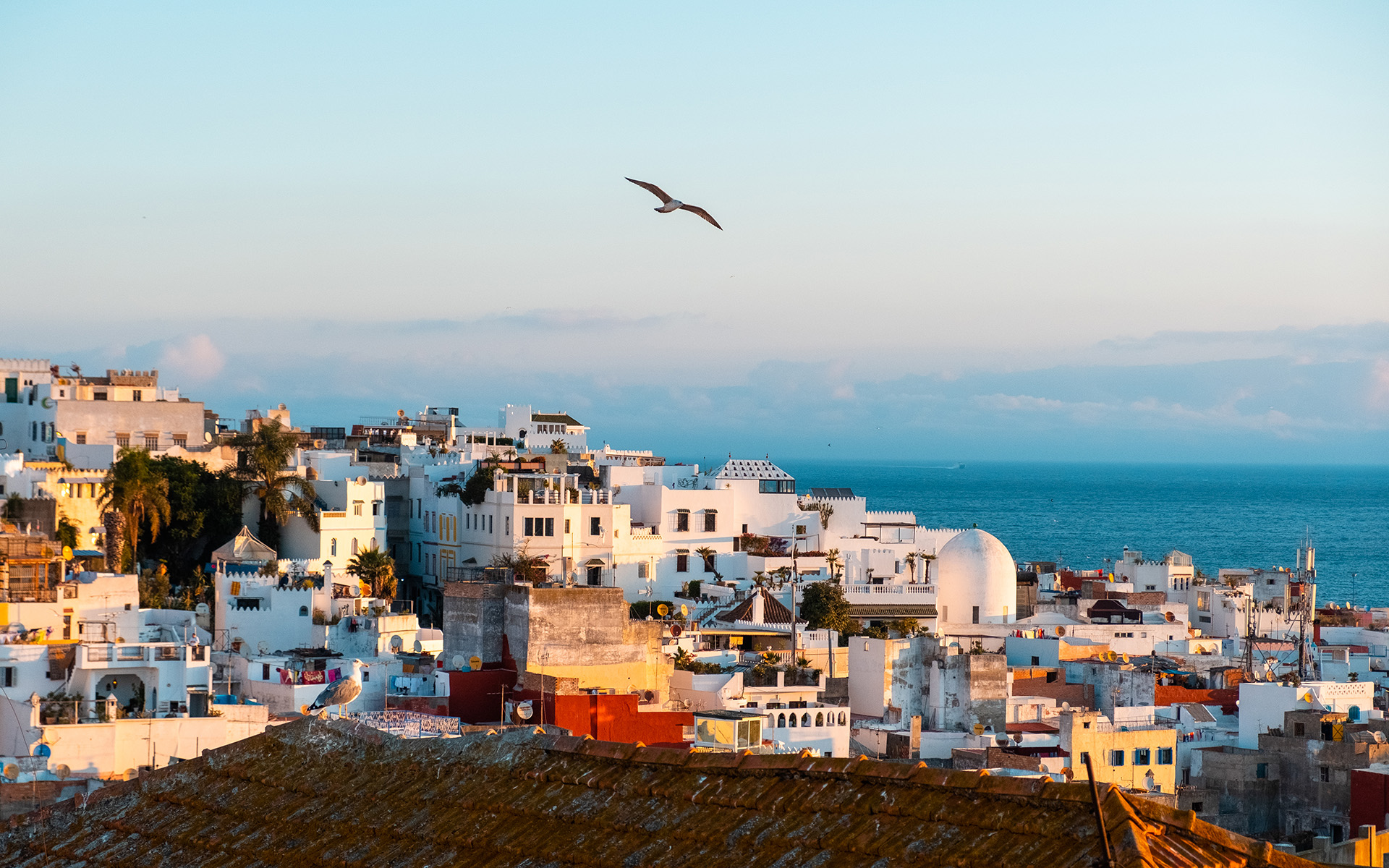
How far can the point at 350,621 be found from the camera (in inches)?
1491

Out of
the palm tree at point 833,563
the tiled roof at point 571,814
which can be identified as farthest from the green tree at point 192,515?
the tiled roof at point 571,814

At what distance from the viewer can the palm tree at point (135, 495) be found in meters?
45.0

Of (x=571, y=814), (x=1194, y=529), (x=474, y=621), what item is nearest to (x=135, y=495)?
(x=474, y=621)

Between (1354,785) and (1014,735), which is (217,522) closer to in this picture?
(1014,735)

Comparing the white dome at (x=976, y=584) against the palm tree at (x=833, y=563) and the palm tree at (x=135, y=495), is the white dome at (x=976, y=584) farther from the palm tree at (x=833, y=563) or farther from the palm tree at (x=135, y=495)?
the palm tree at (x=135, y=495)

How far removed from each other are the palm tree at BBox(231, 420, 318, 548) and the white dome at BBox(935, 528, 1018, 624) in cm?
1777

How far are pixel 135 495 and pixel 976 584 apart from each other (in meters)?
23.0

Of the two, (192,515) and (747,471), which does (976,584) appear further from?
(192,515)

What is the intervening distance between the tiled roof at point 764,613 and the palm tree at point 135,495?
1444cm

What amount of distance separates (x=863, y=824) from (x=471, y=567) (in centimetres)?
4388

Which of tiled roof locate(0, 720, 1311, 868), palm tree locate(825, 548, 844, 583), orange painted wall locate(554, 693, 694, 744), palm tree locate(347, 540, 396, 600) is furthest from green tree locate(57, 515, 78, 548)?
tiled roof locate(0, 720, 1311, 868)

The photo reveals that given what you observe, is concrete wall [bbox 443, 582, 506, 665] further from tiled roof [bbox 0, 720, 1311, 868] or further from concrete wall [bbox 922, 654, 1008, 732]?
tiled roof [bbox 0, 720, 1311, 868]

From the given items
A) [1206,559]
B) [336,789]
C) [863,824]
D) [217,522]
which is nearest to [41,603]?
[217,522]

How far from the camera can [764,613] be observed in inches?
1789
